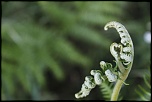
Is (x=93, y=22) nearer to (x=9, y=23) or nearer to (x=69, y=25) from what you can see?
(x=69, y=25)

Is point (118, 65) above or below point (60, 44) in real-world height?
above

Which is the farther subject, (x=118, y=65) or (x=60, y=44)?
(x=60, y=44)

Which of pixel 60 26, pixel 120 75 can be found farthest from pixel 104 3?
pixel 120 75

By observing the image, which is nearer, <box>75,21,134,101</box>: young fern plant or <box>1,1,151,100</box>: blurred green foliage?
<box>75,21,134,101</box>: young fern plant

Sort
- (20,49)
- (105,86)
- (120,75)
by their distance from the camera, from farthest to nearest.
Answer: (20,49) < (105,86) < (120,75)

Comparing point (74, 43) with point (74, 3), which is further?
point (74, 43)

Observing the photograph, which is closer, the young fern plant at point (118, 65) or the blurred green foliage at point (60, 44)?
the young fern plant at point (118, 65)

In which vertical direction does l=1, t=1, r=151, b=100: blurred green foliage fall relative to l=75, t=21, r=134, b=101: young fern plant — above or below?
below

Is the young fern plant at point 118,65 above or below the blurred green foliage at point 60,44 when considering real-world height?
above
